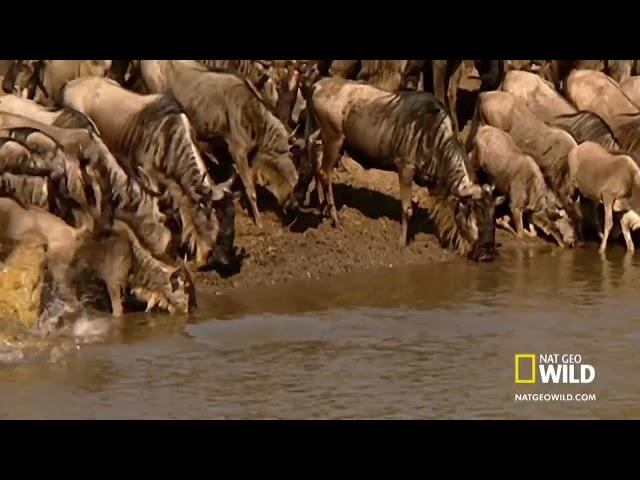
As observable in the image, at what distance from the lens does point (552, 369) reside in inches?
470

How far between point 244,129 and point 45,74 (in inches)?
107

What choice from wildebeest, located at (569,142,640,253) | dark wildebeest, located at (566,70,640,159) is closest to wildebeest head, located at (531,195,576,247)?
wildebeest, located at (569,142,640,253)

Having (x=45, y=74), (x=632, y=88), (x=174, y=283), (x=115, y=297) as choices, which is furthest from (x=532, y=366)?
(x=632, y=88)

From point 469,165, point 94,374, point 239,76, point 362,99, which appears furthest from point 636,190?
point 94,374

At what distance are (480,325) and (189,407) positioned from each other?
3290mm

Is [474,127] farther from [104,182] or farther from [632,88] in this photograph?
[104,182]

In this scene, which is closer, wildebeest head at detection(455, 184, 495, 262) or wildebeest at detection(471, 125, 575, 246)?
wildebeest head at detection(455, 184, 495, 262)

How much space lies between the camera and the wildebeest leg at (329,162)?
16128 millimetres

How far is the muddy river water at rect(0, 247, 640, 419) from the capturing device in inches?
423

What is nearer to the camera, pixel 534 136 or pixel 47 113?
pixel 47 113

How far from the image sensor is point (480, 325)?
43.0 feet

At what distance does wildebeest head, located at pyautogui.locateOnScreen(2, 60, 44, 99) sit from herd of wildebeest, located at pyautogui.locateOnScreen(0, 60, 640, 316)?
0.02 metres

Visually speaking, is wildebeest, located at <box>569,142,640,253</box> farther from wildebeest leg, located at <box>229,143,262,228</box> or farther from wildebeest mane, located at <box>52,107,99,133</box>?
wildebeest mane, located at <box>52,107,99,133</box>
